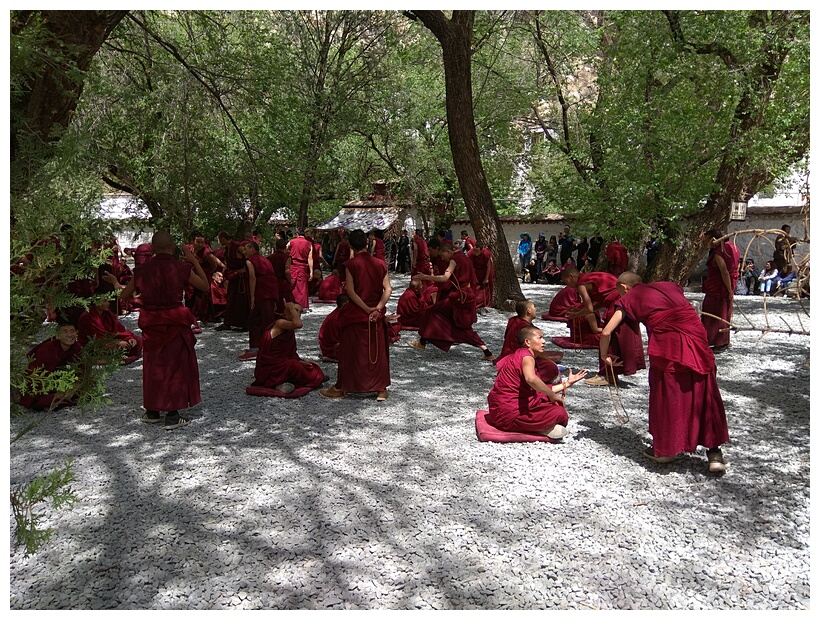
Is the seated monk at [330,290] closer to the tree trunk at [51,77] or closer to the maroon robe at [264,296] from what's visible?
the maroon robe at [264,296]

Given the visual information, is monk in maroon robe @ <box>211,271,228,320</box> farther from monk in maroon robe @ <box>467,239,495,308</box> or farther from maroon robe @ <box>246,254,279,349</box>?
monk in maroon robe @ <box>467,239,495,308</box>

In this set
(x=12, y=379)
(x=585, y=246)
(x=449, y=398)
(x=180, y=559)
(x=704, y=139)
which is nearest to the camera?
(x=12, y=379)

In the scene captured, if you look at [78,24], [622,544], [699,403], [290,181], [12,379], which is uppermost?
[78,24]

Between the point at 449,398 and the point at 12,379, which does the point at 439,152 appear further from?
the point at 12,379

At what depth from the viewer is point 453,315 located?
880 centimetres

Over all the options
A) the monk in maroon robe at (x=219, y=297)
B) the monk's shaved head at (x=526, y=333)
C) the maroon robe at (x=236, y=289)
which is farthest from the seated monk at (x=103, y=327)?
the monk's shaved head at (x=526, y=333)

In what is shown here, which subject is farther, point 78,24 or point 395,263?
point 395,263

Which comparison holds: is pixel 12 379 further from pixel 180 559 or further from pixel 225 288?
pixel 225 288

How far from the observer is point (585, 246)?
19.2m

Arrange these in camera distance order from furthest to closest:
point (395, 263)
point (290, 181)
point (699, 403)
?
1. point (395, 263)
2. point (290, 181)
3. point (699, 403)

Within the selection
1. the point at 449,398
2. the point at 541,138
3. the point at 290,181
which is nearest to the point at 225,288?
the point at 290,181

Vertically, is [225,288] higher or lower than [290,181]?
lower

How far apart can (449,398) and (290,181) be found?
5239mm

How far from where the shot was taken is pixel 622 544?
379 cm
